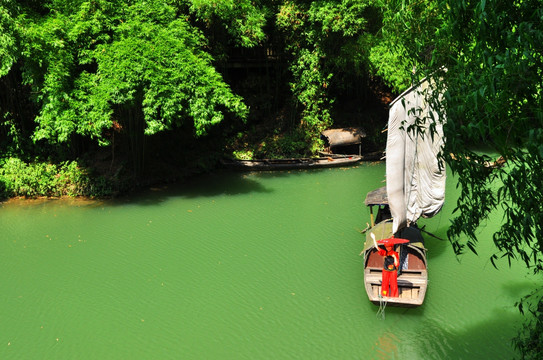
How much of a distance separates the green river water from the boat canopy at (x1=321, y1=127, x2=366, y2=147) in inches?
213

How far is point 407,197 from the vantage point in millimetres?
9500

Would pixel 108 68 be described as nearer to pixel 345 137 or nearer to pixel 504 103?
pixel 345 137

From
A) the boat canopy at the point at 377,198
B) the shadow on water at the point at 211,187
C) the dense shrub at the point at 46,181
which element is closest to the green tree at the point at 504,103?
the boat canopy at the point at 377,198

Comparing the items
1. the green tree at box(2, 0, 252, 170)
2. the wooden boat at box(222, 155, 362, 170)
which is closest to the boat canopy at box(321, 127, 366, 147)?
the wooden boat at box(222, 155, 362, 170)

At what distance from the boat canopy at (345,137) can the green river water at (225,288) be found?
213 inches

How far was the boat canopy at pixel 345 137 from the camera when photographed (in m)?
18.9

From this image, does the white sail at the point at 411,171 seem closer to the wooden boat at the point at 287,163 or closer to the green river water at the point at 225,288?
the green river water at the point at 225,288

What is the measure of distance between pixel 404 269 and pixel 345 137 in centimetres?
1073

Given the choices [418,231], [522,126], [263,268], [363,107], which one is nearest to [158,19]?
[263,268]

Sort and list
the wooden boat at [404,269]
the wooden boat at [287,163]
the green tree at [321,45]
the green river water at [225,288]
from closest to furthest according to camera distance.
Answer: the green river water at [225,288] → the wooden boat at [404,269] → the green tree at [321,45] → the wooden boat at [287,163]

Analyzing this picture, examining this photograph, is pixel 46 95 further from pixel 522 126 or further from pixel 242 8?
pixel 522 126

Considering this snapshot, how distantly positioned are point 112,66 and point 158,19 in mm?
2334

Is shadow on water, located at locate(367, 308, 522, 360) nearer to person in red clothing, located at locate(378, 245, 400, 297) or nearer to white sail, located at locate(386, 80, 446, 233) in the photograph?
person in red clothing, located at locate(378, 245, 400, 297)

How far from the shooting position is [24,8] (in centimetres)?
1348
